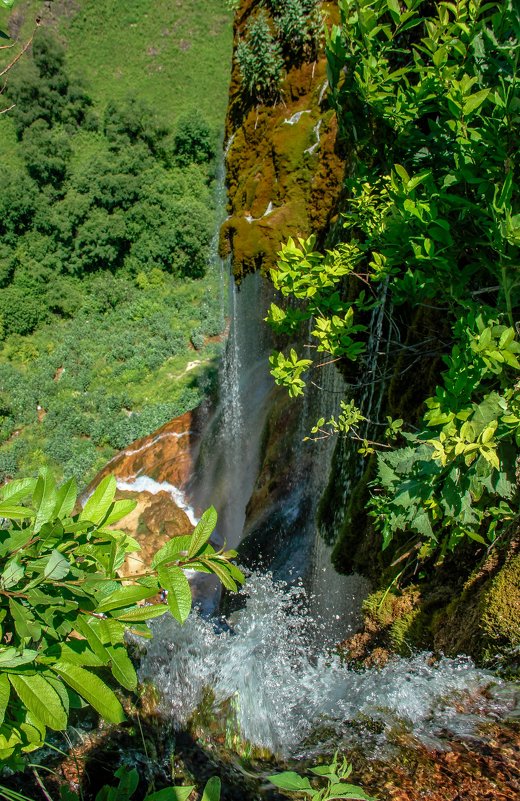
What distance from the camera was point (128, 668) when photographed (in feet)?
4.08

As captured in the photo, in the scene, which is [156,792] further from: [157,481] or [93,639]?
[157,481]

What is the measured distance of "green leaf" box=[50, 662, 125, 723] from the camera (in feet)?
3.74

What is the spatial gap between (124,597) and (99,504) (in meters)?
0.29

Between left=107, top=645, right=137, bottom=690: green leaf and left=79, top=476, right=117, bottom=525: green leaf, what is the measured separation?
0.30 meters

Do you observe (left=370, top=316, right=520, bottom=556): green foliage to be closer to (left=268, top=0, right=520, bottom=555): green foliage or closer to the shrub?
(left=268, top=0, right=520, bottom=555): green foliage

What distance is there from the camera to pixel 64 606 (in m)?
1.17

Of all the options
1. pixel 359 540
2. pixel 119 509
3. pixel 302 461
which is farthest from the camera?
pixel 302 461

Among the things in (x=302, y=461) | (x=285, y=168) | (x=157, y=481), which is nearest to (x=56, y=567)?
(x=302, y=461)

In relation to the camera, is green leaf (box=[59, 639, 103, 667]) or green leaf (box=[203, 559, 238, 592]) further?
green leaf (box=[203, 559, 238, 592])

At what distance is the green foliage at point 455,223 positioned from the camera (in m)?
1.93

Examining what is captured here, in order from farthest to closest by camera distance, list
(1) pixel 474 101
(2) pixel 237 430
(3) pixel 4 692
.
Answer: (2) pixel 237 430
(1) pixel 474 101
(3) pixel 4 692

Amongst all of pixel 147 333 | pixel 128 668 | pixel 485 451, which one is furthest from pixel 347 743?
pixel 147 333

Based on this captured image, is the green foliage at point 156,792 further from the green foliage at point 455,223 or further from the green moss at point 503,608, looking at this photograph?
the green moss at point 503,608

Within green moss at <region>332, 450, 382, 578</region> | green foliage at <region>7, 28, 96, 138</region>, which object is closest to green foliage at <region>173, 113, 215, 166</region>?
green foliage at <region>7, 28, 96, 138</region>
